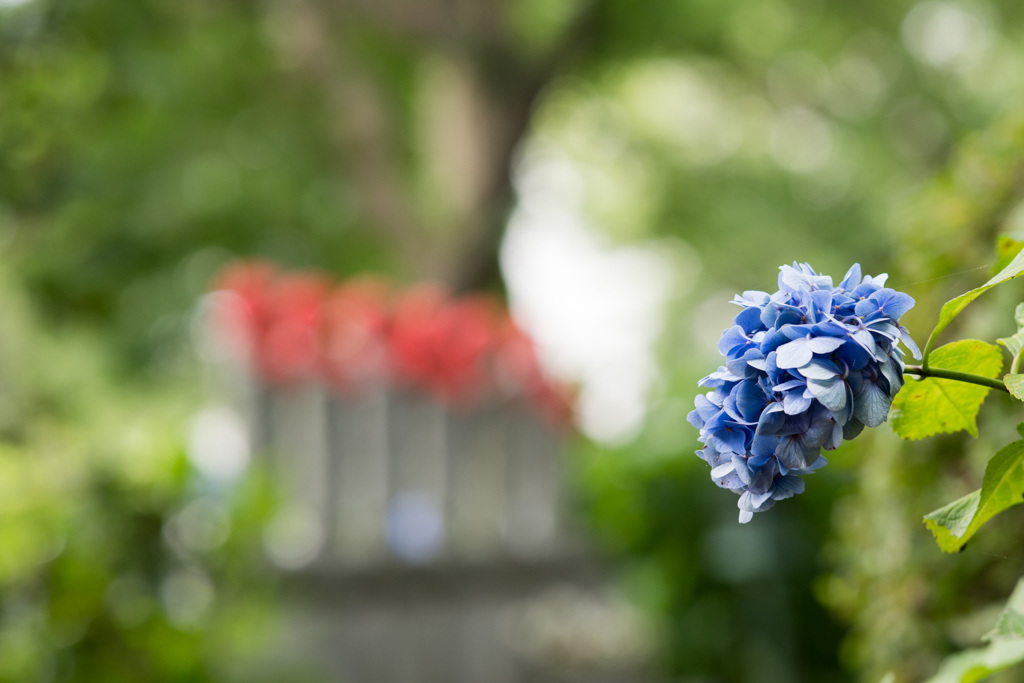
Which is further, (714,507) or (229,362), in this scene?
(229,362)

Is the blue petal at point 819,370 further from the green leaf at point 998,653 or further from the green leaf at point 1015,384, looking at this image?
the green leaf at point 998,653

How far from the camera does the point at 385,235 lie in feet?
23.0

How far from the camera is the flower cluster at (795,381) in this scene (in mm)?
501

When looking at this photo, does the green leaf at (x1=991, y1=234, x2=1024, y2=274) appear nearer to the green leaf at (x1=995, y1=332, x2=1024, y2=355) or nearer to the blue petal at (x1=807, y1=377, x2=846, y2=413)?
the green leaf at (x1=995, y1=332, x2=1024, y2=355)

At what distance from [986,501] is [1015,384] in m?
0.09

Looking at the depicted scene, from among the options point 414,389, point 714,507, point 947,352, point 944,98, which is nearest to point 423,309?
point 414,389

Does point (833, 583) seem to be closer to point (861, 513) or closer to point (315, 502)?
point (861, 513)

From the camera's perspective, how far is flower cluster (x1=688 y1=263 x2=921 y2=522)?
50 centimetres

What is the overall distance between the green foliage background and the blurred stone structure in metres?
0.59

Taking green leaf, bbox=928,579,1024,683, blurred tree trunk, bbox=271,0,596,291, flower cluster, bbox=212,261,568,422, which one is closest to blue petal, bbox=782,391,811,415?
green leaf, bbox=928,579,1024,683

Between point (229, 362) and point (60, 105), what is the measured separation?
1.72 m

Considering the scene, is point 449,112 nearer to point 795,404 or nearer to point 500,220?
point 500,220

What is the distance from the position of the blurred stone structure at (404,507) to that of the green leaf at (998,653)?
253cm

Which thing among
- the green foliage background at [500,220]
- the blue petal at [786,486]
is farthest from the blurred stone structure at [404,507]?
the blue petal at [786,486]
